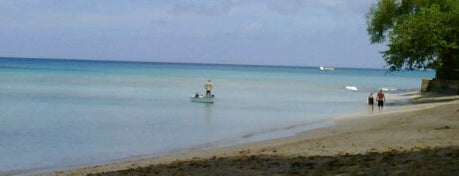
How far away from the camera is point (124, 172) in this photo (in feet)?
37.1

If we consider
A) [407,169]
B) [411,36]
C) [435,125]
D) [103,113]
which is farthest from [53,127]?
[411,36]

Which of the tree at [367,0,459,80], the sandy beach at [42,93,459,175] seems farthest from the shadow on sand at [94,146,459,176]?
the tree at [367,0,459,80]

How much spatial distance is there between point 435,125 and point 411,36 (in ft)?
66.5


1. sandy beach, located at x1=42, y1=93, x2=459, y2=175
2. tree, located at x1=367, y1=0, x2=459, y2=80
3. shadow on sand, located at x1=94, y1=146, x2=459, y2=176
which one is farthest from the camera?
tree, located at x1=367, y1=0, x2=459, y2=80

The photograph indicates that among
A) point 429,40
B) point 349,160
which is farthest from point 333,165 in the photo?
point 429,40

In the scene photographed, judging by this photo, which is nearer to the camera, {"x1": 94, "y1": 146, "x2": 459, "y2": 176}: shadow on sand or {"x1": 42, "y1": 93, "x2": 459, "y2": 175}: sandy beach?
{"x1": 94, "y1": 146, "x2": 459, "y2": 176}: shadow on sand

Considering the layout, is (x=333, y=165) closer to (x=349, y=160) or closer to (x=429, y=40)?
(x=349, y=160)

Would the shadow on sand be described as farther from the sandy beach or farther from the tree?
the tree

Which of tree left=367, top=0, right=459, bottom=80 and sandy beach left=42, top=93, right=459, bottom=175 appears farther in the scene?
tree left=367, top=0, right=459, bottom=80

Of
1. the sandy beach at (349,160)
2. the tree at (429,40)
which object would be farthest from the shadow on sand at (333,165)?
the tree at (429,40)

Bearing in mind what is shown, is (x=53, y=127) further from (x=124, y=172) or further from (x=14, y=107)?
(x=124, y=172)

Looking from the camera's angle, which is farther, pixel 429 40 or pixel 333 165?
pixel 429 40

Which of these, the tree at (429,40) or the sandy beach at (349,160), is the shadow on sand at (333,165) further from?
the tree at (429,40)

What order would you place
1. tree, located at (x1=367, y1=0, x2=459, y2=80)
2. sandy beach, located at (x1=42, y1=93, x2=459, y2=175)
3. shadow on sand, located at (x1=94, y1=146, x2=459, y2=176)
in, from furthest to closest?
1. tree, located at (x1=367, y1=0, x2=459, y2=80)
2. sandy beach, located at (x1=42, y1=93, x2=459, y2=175)
3. shadow on sand, located at (x1=94, y1=146, x2=459, y2=176)
